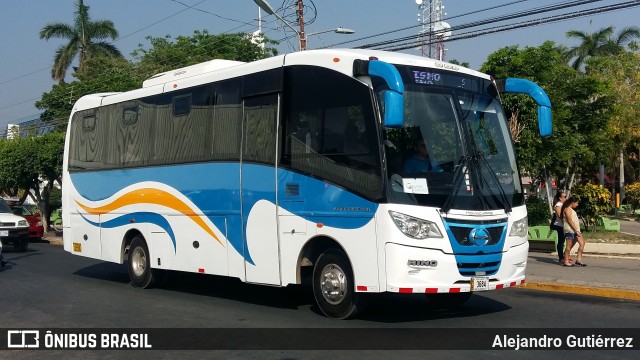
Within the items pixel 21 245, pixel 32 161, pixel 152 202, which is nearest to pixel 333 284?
pixel 152 202

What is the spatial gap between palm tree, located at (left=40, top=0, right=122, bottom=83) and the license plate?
49.4 meters

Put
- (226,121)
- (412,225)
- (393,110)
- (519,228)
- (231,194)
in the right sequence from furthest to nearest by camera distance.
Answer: (226,121) < (231,194) < (519,228) < (412,225) < (393,110)

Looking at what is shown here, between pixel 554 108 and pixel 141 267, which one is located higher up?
pixel 554 108

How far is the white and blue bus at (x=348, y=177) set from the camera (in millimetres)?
9375

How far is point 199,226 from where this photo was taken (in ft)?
42.3

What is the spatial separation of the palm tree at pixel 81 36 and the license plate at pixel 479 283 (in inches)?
1944

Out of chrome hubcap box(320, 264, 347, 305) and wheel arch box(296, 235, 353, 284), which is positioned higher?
wheel arch box(296, 235, 353, 284)

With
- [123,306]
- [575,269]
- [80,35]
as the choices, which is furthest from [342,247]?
[80,35]

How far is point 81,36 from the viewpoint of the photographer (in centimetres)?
5494

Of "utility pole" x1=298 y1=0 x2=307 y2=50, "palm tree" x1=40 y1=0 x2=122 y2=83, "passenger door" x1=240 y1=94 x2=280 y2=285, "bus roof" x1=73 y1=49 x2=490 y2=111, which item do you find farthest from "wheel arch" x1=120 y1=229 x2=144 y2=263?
"palm tree" x1=40 y1=0 x2=122 y2=83

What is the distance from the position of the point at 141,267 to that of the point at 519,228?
775 centimetres

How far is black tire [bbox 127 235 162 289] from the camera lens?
14.6 m

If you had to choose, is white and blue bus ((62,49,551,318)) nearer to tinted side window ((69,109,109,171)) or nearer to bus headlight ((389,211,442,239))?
bus headlight ((389,211,442,239))

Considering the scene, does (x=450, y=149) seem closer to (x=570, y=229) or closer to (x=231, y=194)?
(x=231, y=194)
